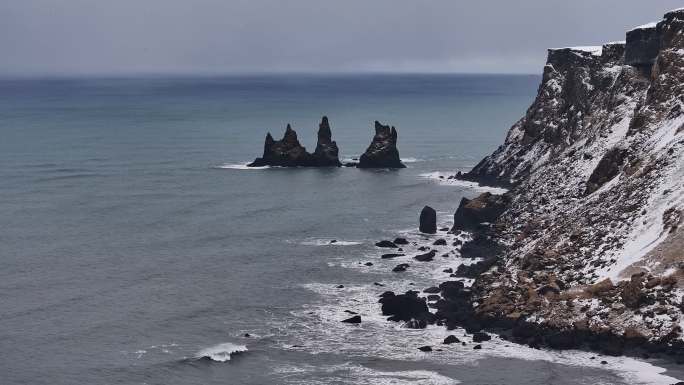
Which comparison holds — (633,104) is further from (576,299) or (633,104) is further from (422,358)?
(422,358)

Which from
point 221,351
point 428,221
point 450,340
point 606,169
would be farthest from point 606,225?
point 428,221

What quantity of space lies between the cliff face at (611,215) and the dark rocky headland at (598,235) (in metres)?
0.12

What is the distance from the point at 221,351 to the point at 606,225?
31.3 m

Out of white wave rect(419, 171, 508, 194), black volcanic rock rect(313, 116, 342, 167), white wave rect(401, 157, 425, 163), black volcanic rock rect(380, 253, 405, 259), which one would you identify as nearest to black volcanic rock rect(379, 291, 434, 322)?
black volcanic rock rect(380, 253, 405, 259)

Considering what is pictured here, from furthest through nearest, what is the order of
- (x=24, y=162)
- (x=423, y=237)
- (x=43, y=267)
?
(x=24, y=162) → (x=423, y=237) → (x=43, y=267)

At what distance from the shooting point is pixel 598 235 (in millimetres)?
76875

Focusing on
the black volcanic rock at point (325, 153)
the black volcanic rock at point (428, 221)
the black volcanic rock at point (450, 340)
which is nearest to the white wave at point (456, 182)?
the black volcanic rock at point (325, 153)

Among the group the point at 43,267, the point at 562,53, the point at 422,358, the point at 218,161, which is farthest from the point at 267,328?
the point at 218,161

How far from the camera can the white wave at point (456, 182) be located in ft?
448

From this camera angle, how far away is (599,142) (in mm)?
96688

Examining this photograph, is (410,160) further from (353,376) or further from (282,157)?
(353,376)

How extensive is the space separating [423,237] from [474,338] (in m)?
37.6

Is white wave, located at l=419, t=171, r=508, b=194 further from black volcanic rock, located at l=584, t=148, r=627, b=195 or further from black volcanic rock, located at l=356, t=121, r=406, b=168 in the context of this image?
black volcanic rock, located at l=584, t=148, r=627, b=195

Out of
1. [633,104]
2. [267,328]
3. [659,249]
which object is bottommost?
[267,328]
